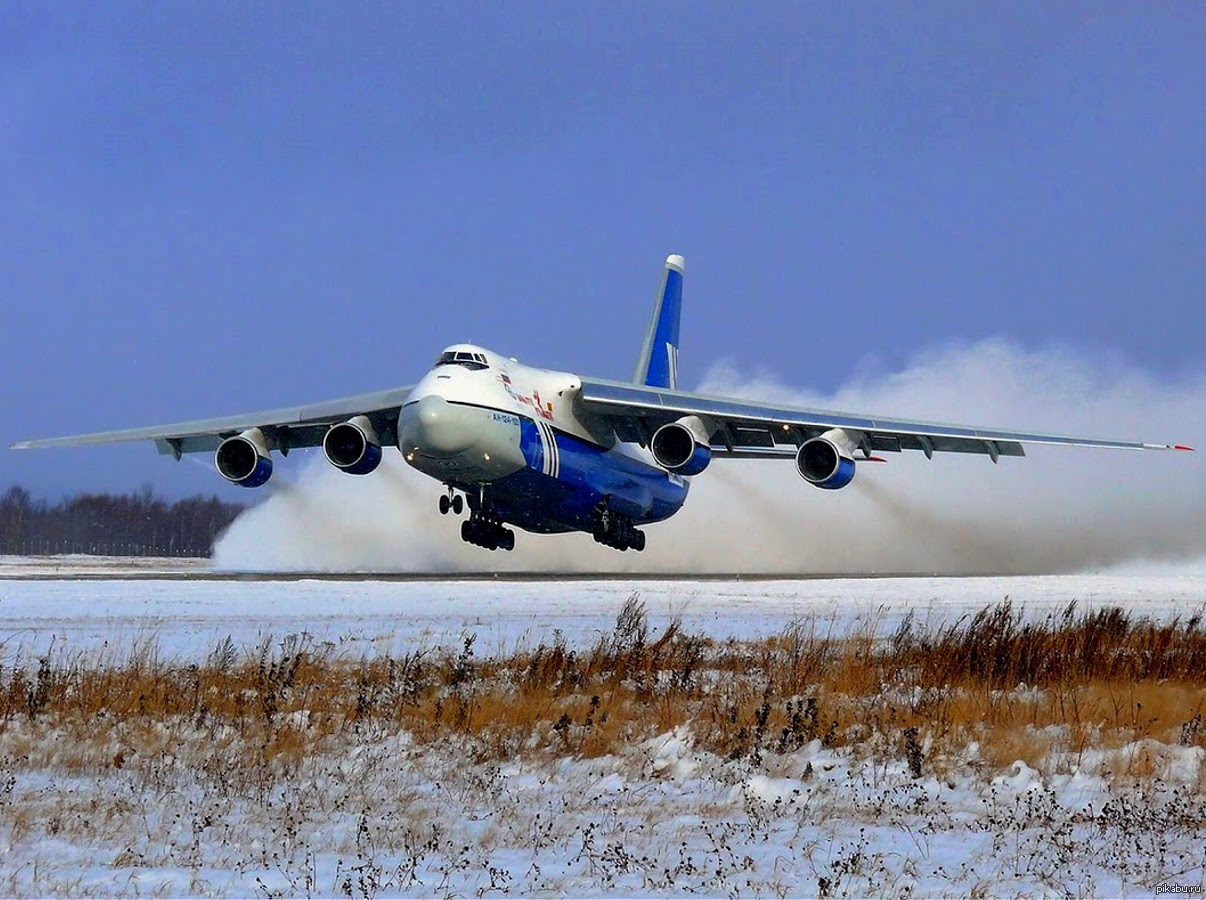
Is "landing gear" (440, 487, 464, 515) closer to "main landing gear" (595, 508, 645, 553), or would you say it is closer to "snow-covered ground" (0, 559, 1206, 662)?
"main landing gear" (595, 508, 645, 553)

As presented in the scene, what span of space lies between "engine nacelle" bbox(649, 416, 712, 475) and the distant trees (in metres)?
76.4

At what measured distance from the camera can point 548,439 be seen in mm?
25266

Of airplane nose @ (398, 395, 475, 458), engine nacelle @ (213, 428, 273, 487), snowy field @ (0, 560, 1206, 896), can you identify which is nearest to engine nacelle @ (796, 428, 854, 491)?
airplane nose @ (398, 395, 475, 458)

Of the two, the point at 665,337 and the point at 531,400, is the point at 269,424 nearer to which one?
the point at 531,400

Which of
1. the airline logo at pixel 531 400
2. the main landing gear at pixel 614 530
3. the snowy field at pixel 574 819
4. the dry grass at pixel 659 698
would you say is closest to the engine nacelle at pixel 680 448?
the airline logo at pixel 531 400

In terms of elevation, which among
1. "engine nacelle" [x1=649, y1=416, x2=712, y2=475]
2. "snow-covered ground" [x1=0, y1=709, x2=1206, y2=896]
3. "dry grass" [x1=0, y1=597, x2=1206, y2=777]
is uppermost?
"engine nacelle" [x1=649, y1=416, x2=712, y2=475]

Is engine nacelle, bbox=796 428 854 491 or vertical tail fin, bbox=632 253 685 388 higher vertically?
vertical tail fin, bbox=632 253 685 388

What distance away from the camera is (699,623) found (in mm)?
14070

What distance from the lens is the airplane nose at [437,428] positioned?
910 inches

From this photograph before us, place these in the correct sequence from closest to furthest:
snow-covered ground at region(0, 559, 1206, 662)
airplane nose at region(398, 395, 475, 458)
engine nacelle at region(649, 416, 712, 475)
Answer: snow-covered ground at region(0, 559, 1206, 662), airplane nose at region(398, 395, 475, 458), engine nacelle at region(649, 416, 712, 475)

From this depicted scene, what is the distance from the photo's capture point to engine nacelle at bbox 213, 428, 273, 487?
26.2 m

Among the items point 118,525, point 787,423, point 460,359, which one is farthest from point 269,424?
point 118,525

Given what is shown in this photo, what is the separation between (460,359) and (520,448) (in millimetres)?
2122

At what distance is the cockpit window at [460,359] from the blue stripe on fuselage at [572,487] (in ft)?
4.75
